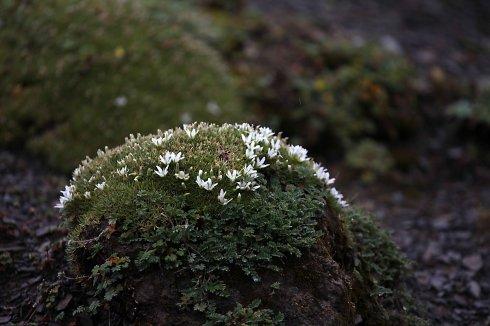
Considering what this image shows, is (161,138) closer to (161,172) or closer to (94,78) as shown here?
(161,172)

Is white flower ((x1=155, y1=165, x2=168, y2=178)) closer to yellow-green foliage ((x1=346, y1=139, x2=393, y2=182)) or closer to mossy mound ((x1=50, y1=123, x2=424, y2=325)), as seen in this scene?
mossy mound ((x1=50, y1=123, x2=424, y2=325))

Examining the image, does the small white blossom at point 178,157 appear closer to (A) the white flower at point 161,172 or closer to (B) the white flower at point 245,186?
(A) the white flower at point 161,172

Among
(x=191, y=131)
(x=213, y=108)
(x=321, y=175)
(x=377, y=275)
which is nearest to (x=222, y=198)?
(x=191, y=131)

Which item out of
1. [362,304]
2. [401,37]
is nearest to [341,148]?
[401,37]

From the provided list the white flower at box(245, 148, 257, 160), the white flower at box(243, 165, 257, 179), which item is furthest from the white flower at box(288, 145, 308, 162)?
the white flower at box(243, 165, 257, 179)

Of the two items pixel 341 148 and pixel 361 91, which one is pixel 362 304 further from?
pixel 361 91

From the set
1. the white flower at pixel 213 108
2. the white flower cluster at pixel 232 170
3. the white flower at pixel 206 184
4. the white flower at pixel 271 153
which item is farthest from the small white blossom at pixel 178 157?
the white flower at pixel 213 108

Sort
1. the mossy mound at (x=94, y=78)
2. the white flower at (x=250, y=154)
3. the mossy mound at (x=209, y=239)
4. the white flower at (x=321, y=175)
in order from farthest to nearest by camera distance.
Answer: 1. the mossy mound at (x=94, y=78)
2. the white flower at (x=321, y=175)
3. the white flower at (x=250, y=154)
4. the mossy mound at (x=209, y=239)
